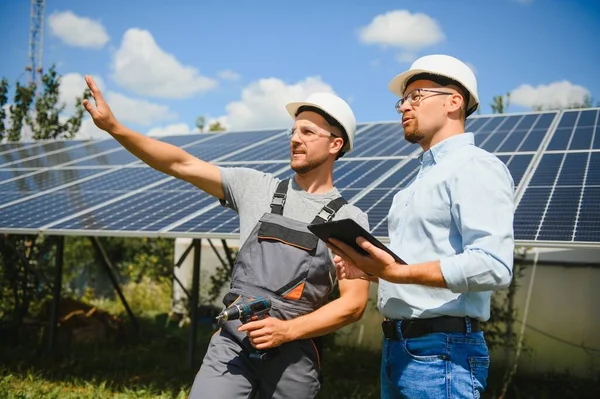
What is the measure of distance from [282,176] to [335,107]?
3840 mm

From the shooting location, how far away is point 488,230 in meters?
2.20

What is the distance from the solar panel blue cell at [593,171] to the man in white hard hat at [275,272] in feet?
11.8

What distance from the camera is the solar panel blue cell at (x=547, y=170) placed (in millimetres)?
6156

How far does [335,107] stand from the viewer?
3.45 metres

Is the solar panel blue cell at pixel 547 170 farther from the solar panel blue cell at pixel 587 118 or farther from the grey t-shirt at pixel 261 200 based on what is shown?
the grey t-shirt at pixel 261 200

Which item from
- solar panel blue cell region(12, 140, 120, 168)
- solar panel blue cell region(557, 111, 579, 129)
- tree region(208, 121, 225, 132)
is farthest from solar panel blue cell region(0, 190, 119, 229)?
tree region(208, 121, 225, 132)

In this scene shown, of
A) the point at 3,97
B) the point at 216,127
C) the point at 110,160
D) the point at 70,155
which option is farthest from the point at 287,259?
the point at 216,127

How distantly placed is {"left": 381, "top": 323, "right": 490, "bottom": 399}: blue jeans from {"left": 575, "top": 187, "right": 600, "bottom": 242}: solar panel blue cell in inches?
97.7

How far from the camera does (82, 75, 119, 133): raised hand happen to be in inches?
117

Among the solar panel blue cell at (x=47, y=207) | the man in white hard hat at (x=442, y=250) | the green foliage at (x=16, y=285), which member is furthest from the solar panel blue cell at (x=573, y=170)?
the green foliage at (x=16, y=285)

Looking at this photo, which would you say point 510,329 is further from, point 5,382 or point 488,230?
point 488,230

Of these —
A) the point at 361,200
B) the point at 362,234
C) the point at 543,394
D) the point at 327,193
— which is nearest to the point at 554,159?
the point at 361,200

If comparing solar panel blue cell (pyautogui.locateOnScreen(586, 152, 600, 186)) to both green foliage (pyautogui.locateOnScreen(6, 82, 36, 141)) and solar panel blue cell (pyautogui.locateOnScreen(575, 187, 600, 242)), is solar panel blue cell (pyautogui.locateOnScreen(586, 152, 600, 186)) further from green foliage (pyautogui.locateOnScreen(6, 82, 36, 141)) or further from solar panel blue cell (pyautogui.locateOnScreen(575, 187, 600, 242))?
green foliage (pyautogui.locateOnScreen(6, 82, 36, 141))

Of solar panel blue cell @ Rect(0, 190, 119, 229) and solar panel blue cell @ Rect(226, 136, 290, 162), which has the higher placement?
solar panel blue cell @ Rect(226, 136, 290, 162)
